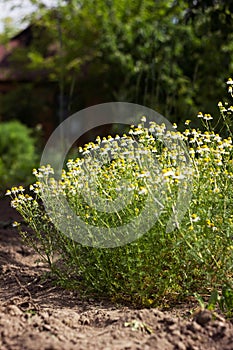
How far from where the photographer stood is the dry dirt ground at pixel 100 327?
2.61m

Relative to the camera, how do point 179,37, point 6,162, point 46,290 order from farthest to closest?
point 6,162 → point 179,37 → point 46,290

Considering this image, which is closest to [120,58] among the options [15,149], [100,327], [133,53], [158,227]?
[133,53]

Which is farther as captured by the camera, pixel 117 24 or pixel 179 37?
pixel 117 24

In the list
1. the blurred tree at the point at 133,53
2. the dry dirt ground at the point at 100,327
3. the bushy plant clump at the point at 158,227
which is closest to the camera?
the dry dirt ground at the point at 100,327

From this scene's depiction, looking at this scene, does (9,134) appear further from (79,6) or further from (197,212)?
(197,212)

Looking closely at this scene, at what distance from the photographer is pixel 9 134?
13.6 m

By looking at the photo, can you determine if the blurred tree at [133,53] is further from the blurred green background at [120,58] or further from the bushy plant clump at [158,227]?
the bushy plant clump at [158,227]

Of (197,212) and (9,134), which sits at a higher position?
(9,134)

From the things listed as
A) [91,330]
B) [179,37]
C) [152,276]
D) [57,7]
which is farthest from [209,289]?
[57,7]

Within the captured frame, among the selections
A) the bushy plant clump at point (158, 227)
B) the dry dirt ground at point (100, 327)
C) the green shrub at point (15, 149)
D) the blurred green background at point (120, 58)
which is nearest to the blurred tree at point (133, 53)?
the blurred green background at point (120, 58)

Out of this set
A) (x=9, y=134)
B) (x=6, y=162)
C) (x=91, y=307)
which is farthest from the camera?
(x=9, y=134)

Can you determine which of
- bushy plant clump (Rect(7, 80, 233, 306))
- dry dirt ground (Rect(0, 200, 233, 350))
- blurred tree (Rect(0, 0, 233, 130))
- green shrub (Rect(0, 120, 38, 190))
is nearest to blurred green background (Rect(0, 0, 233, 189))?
blurred tree (Rect(0, 0, 233, 130))

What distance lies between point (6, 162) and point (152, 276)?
9.69m

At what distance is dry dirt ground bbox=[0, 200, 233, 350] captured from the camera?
2.61 metres
